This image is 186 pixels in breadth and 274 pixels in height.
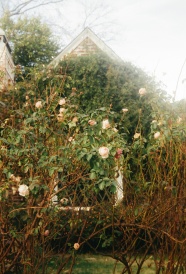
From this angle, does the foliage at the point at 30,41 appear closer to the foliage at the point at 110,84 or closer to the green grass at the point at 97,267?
the foliage at the point at 110,84

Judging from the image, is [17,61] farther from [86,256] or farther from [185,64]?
[185,64]

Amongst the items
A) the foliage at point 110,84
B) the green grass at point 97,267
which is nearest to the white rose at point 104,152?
the green grass at point 97,267

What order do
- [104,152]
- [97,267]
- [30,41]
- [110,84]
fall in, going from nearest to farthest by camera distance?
1. [104,152]
2. [97,267]
3. [110,84]
4. [30,41]

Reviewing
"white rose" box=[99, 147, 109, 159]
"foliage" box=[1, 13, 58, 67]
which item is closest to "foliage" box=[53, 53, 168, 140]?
"white rose" box=[99, 147, 109, 159]

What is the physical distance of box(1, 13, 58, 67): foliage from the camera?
84.9 ft

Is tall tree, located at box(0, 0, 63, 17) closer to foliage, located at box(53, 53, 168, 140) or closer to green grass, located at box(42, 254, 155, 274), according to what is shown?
foliage, located at box(53, 53, 168, 140)

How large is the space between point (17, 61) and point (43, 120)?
22951mm

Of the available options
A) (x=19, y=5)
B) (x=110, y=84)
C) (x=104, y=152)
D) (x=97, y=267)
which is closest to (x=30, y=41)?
(x=19, y=5)

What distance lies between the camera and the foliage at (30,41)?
84.9ft

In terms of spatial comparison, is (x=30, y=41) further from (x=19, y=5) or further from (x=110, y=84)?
(x=110, y=84)

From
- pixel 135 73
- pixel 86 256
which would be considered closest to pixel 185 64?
pixel 86 256

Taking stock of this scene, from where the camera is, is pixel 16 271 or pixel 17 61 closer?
pixel 16 271

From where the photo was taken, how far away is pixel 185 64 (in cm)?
428

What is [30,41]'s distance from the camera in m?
26.0
